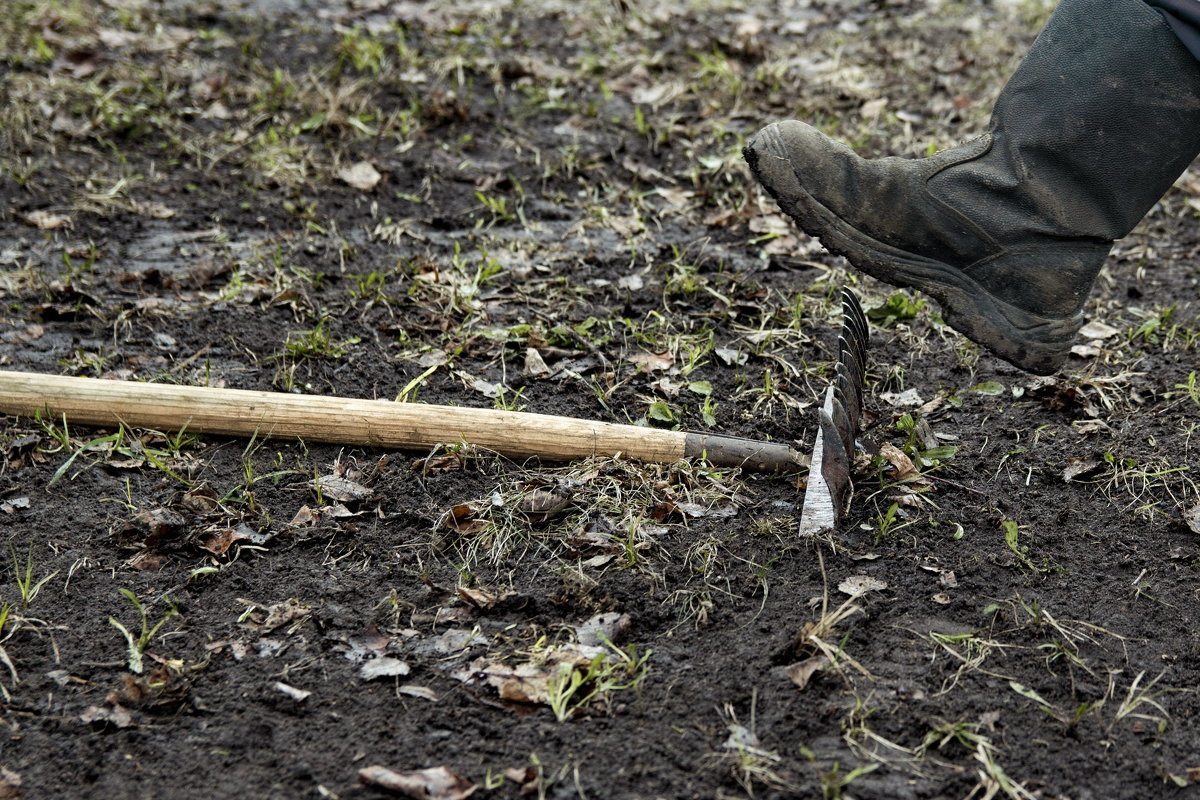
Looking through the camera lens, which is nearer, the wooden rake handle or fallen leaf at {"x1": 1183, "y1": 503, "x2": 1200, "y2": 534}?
fallen leaf at {"x1": 1183, "y1": 503, "x2": 1200, "y2": 534}

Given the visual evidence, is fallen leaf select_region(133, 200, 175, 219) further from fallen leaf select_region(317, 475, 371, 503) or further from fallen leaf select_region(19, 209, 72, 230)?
fallen leaf select_region(317, 475, 371, 503)

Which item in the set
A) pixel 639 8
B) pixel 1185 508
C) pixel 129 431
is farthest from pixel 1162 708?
pixel 639 8

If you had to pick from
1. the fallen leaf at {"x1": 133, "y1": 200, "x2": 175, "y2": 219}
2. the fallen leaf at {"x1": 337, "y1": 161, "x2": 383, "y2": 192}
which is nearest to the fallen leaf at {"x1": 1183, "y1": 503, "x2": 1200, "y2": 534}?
the fallen leaf at {"x1": 337, "y1": 161, "x2": 383, "y2": 192}

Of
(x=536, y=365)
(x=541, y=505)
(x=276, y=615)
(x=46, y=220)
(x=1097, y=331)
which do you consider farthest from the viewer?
(x=46, y=220)

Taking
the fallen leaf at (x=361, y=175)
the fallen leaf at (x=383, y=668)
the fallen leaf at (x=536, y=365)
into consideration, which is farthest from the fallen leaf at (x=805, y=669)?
the fallen leaf at (x=361, y=175)

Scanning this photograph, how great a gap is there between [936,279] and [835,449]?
23.6 inches

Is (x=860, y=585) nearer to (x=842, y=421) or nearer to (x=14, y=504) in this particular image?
(x=842, y=421)

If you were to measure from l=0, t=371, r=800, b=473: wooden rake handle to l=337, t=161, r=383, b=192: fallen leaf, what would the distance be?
1.65m

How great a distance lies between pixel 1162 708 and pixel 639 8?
4.95 m

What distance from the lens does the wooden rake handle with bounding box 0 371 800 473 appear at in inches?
110

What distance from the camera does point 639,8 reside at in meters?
5.98

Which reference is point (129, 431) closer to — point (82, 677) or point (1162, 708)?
point (82, 677)

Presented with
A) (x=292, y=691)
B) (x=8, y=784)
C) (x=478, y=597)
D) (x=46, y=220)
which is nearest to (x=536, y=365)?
(x=478, y=597)

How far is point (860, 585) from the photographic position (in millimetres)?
2449
